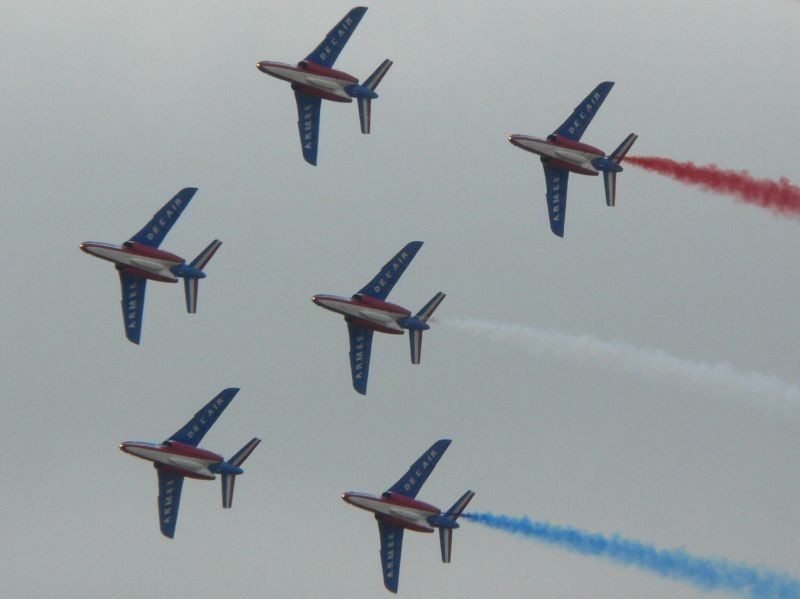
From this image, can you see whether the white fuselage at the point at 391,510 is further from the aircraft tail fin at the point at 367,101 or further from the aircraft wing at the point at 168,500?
the aircraft tail fin at the point at 367,101

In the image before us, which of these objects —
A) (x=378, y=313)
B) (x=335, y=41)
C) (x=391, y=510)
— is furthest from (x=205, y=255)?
(x=391, y=510)

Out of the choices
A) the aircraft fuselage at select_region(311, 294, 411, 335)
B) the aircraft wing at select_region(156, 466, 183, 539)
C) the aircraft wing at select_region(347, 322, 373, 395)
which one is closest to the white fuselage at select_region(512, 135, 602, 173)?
the aircraft fuselage at select_region(311, 294, 411, 335)

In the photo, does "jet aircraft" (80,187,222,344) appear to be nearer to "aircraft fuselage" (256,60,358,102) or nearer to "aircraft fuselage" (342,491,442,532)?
"aircraft fuselage" (256,60,358,102)

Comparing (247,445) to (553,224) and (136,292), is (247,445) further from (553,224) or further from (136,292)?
→ (553,224)

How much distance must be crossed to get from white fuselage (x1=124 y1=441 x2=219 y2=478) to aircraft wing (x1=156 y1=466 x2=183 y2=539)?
54.8 inches

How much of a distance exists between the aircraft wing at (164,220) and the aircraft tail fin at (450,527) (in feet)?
64.7

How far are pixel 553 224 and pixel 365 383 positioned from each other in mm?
13010

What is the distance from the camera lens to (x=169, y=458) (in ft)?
198

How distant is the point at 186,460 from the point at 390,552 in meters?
11.3

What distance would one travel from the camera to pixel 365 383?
211 feet

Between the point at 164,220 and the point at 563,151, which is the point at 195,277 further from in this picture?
the point at 563,151

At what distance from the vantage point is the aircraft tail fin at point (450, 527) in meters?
57.2

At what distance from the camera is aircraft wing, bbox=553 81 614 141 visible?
60344mm

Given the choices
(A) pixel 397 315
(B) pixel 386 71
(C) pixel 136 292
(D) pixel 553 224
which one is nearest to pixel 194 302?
(C) pixel 136 292
